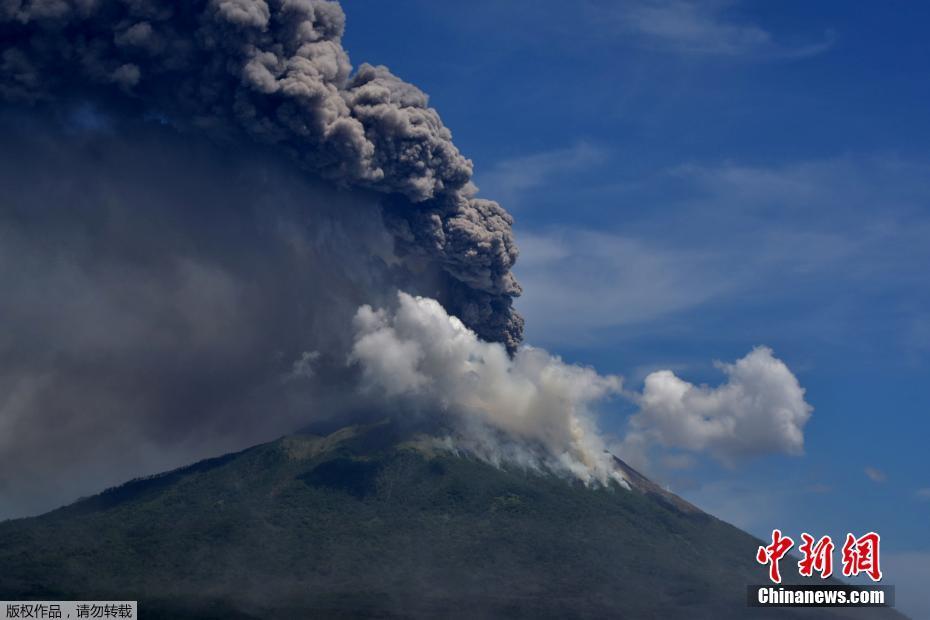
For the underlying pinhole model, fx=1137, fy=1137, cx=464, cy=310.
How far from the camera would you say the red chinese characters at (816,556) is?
72375 mm

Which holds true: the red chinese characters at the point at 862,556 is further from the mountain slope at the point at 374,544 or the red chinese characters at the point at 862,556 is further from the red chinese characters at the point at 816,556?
the mountain slope at the point at 374,544

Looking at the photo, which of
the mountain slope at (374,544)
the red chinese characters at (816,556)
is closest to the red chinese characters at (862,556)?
the red chinese characters at (816,556)

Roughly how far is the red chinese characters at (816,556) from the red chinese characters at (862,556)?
0.99 metres

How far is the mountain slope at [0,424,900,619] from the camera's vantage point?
4619 inches

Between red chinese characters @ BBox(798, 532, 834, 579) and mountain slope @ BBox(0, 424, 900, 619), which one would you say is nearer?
red chinese characters @ BBox(798, 532, 834, 579)

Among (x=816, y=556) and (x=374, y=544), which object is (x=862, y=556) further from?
(x=374, y=544)

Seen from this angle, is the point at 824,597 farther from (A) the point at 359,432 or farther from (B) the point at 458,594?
(A) the point at 359,432

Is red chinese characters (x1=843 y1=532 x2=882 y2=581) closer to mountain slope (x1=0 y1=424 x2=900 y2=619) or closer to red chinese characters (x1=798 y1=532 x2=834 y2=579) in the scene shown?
red chinese characters (x1=798 y1=532 x2=834 y2=579)

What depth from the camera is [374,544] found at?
132875 millimetres

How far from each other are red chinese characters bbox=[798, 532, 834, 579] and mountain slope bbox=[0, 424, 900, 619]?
4515 cm

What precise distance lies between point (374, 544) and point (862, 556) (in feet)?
Answer: 231

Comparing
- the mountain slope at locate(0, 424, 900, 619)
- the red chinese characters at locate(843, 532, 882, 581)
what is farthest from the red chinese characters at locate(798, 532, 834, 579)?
the mountain slope at locate(0, 424, 900, 619)

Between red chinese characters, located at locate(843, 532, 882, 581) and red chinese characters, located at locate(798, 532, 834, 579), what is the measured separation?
0.99 metres

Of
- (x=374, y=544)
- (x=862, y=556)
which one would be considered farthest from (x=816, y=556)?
(x=374, y=544)
